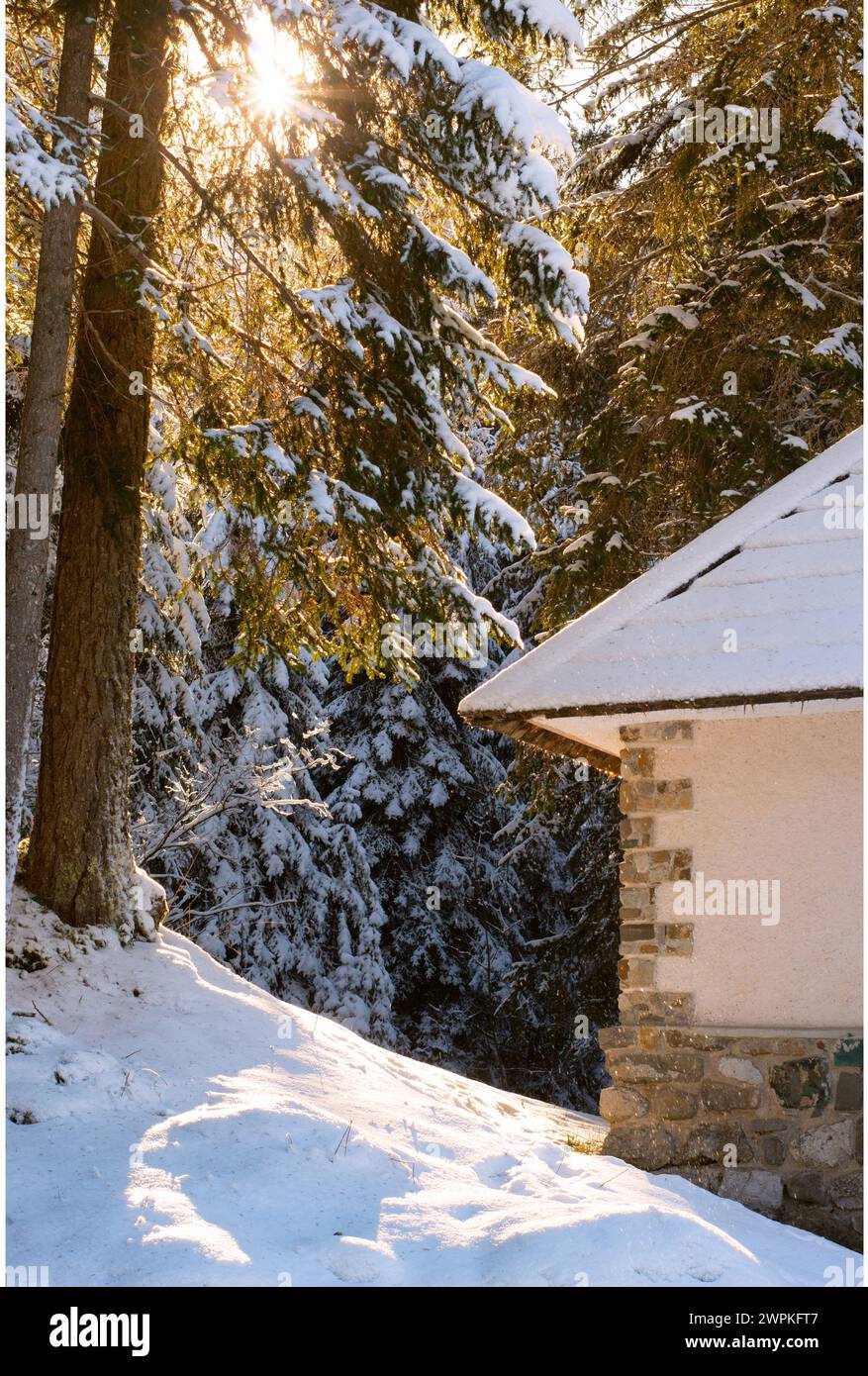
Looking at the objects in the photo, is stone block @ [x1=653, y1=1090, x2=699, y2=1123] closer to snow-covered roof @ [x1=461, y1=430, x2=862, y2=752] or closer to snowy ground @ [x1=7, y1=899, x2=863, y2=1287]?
snowy ground @ [x1=7, y1=899, x2=863, y2=1287]

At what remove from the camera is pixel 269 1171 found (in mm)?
5188

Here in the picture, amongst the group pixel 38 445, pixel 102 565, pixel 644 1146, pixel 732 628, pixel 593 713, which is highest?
pixel 38 445

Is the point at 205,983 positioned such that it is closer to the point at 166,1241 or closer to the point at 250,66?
the point at 166,1241

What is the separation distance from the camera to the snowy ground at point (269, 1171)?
4.48 metres

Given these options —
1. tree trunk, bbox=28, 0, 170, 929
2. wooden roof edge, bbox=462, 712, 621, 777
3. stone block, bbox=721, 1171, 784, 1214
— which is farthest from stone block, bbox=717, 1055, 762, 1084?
tree trunk, bbox=28, 0, 170, 929

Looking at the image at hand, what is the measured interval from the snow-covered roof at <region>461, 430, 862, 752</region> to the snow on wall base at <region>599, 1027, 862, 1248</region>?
179 cm

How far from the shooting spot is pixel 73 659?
7297mm

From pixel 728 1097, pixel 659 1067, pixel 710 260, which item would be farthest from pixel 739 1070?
pixel 710 260

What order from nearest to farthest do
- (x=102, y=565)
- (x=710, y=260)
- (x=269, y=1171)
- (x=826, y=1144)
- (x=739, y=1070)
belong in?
1. (x=269, y=1171)
2. (x=826, y=1144)
3. (x=739, y=1070)
4. (x=102, y=565)
5. (x=710, y=260)

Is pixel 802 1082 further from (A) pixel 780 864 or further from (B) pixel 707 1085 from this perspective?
(A) pixel 780 864

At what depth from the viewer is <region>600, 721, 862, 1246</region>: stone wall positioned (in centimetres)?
639

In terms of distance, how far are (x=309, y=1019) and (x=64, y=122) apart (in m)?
5.20

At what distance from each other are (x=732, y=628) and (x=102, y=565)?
11.6 feet
